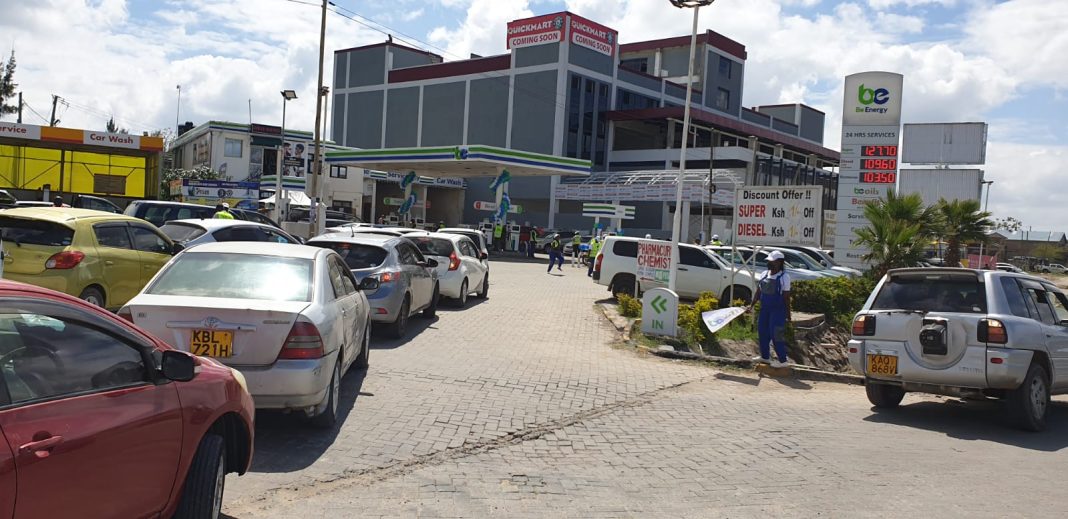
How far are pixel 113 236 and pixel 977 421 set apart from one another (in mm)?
10991

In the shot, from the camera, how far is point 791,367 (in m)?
11.9

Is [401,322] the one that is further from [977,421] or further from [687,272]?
[687,272]

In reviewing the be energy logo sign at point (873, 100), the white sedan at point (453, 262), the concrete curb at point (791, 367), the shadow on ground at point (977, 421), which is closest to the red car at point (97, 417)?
the shadow on ground at point (977, 421)

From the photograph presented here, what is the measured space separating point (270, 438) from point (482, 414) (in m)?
2.12

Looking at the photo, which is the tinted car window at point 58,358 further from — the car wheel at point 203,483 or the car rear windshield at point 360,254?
the car rear windshield at point 360,254

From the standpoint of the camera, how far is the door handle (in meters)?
2.95

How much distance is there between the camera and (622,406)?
358 inches

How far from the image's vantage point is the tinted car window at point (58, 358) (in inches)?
125

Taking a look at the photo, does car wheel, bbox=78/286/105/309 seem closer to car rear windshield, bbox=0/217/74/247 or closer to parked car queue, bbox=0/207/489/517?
parked car queue, bbox=0/207/489/517

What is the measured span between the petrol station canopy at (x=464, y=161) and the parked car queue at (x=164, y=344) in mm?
29129

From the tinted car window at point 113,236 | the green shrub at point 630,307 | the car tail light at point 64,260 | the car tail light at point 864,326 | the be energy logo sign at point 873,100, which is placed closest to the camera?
the car tail light at point 864,326

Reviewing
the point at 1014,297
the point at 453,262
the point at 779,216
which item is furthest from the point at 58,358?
the point at 453,262

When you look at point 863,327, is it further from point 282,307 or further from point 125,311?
point 125,311

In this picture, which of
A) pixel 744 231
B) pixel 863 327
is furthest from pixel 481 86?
pixel 863 327
